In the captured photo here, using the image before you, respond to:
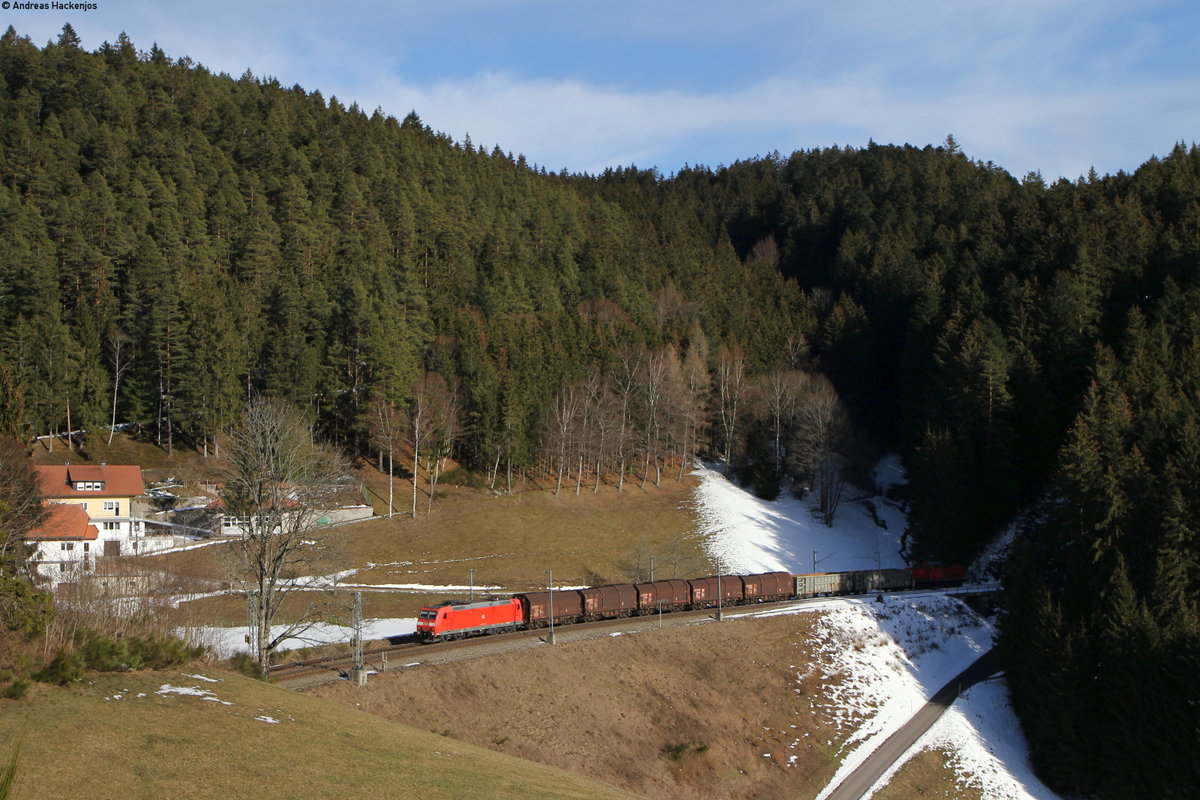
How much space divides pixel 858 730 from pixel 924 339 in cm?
5962

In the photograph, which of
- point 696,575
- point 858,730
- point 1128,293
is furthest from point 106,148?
Result: point 1128,293

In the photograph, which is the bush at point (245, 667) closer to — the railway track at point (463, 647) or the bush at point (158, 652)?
the railway track at point (463, 647)

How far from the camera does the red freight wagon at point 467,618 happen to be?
4284cm

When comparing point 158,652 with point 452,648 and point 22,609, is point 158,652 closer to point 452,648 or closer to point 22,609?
point 22,609

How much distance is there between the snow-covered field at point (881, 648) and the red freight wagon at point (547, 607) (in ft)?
40.5

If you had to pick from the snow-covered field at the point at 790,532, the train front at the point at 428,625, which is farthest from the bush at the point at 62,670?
the snow-covered field at the point at 790,532

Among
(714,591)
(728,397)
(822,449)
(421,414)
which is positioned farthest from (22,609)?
(728,397)

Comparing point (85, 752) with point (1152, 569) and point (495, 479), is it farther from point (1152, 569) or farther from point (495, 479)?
point (495, 479)

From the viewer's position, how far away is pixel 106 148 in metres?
102

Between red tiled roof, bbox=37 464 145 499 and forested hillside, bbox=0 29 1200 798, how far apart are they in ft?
22.3

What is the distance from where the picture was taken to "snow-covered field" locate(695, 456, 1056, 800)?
144ft

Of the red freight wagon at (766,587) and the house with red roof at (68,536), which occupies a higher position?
the house with red roof at (68,536)

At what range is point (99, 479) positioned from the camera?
66062mm

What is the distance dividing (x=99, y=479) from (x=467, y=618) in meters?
36.8
